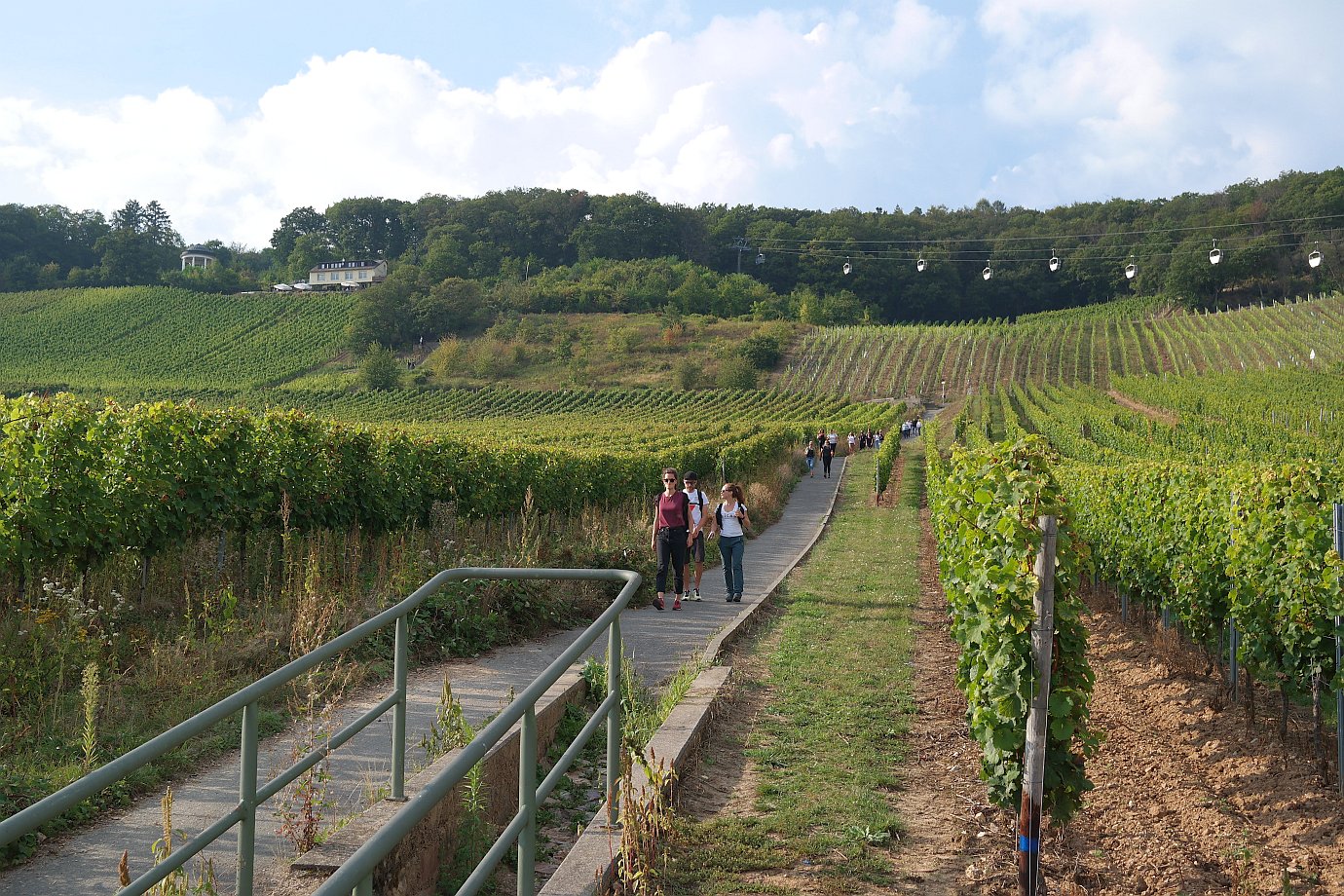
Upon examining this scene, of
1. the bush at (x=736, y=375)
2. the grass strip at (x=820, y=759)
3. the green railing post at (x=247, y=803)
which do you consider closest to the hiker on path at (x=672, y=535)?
the grass strip at (x=820, y=759)

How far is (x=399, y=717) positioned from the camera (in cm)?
485

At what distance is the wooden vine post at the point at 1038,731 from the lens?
4344 mm

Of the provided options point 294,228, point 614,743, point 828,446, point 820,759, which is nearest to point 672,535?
point 820,759

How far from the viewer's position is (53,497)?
826 centimetres

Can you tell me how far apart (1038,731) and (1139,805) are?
1525mm

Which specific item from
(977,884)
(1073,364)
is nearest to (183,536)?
(977,884)

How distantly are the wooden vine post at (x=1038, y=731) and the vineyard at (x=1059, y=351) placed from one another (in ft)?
232

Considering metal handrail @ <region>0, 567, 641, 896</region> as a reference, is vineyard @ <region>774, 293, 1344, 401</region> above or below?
above

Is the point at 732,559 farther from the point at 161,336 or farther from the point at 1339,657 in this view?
the point at 161,336

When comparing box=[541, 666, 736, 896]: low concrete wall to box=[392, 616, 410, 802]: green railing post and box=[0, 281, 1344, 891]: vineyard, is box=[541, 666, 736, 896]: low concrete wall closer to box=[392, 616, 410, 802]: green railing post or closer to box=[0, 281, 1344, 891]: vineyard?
box=[392, 616, 410, 802]: green railing post

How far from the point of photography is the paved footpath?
4.46 meters

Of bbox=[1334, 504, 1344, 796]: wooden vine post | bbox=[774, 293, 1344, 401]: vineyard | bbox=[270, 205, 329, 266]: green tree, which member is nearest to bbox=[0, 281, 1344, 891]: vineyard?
bbox=[1334, 504, 1344, 796]: wooden vine post

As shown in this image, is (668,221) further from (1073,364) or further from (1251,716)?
(1251,716)

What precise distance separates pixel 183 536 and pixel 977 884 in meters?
8.01
